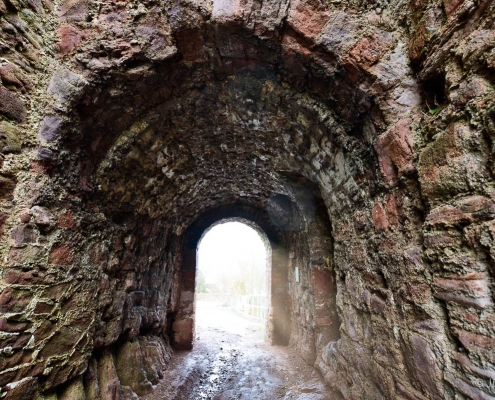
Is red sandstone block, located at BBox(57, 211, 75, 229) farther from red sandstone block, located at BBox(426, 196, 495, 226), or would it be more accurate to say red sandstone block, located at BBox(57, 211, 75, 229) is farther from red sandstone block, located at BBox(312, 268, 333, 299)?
red sandstone block, located at BBox(312, 268, 333, 299)

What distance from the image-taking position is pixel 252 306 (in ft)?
34.0

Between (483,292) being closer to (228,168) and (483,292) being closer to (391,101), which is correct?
(391,101)

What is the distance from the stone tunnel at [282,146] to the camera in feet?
3.85

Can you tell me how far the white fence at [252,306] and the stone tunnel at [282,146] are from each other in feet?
22.9

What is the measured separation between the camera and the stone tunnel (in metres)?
1.17

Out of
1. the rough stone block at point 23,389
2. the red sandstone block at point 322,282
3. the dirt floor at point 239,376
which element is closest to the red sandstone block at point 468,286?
the dirt floor at point 239,376

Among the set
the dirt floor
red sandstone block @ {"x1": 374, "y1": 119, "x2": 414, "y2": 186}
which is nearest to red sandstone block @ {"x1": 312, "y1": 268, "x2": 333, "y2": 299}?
the dirt floor

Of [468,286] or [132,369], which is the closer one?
[468,286]

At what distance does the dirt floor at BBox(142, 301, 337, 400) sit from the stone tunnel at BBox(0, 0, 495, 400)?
2.82ft

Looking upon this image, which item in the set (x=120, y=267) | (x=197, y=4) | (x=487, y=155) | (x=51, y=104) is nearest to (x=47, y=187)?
(x=51, y=104)

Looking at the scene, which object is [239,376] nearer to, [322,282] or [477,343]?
[322,282]

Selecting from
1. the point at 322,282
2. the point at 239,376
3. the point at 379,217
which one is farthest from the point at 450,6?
the point at 239,376

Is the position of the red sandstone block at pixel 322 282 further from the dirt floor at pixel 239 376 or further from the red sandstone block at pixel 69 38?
the red sandstone block at pixel 69 38

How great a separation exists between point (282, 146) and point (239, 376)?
10.4 feet
